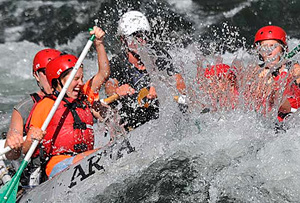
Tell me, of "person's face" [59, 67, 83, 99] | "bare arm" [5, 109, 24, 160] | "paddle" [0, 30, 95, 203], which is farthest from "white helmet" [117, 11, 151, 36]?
"bare arm" [5, 109, 24, 160]

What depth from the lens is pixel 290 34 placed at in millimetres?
9320

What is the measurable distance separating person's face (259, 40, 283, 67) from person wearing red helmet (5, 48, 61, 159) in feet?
7.38

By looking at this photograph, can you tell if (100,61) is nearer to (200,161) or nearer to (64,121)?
(64,121)

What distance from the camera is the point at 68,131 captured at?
4133 millimetres

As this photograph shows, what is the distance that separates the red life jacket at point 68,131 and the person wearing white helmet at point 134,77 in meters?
0.74

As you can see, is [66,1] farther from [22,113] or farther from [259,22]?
[22,113]

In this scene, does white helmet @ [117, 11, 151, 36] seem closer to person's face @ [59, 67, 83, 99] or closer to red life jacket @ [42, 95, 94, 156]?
person's face @ [59, 67, 83, 99]

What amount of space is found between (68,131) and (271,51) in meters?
2.23

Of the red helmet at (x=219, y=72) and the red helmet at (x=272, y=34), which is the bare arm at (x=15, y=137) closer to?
the red helmet at (x=219, y=72)

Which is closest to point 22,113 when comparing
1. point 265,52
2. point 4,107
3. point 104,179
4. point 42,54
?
point 42,54

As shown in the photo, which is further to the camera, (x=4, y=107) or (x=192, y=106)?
(x=4, y=107)

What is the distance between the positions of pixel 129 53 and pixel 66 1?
5.64 meters

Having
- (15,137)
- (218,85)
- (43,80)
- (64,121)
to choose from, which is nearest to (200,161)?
(218,85)

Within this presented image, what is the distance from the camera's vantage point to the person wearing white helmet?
4848mm
